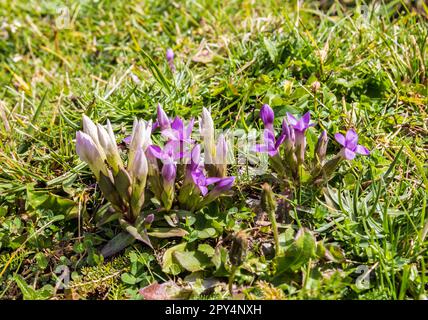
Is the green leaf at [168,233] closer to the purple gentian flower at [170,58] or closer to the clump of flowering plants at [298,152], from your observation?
the clump of flowering plants at [298,152]

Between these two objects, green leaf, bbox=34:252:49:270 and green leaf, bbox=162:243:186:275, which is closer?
green leaf, bbox=162:243:186:275

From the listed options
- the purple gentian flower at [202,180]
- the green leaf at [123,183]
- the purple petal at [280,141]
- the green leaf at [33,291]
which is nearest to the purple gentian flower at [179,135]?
the purple gentian flower at [202,180]

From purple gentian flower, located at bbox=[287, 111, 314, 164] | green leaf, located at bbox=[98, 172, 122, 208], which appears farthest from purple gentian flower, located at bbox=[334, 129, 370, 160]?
green leaf, located at bbox=[98, 172, 122, 208]

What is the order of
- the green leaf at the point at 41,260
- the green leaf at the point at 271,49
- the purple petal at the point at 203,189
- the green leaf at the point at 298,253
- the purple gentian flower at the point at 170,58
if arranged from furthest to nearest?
the purple gentian flower at the point at 170,58
the green leaf at the point at 271,49
the green leaf at the point at 41,260
the purple petal at the point at 203,189
the green leaf at the point at 298,253

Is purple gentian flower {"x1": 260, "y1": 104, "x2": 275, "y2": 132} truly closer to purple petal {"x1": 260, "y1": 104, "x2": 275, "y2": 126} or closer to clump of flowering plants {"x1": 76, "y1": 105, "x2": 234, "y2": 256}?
purple petal {"x1": 260, "y1": 104, "x2": 275, "y2": 126}

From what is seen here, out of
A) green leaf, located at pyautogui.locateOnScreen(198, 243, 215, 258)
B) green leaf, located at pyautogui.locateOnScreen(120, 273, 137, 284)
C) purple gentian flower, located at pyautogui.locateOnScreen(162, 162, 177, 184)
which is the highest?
purple gentian flower, located at pyautogui.locateOnScreen(162, 162, 177, 184)
